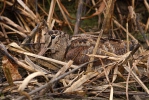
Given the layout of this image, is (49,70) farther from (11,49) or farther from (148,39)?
(148,39)

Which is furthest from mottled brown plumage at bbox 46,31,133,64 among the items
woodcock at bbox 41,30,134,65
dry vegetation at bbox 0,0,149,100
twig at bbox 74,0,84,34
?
twig at bbox 74,0,84,34

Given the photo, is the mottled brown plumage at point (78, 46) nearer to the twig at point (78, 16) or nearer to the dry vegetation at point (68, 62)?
the dry vegetation at point (68, 62)

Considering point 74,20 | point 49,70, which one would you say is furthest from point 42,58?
point 74,20

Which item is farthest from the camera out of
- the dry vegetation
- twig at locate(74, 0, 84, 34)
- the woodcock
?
twig at locate(74, 0, 84, 34)

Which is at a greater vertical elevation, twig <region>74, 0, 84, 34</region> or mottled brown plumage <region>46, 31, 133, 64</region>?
twig <region>74, 0, 84, 34</region>

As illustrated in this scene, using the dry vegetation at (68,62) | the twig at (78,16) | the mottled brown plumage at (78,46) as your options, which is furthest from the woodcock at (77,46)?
the twig at (78,16)

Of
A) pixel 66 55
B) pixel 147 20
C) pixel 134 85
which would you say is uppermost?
pixel 147 20

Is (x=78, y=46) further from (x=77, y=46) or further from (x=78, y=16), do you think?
(x=78, y=16)

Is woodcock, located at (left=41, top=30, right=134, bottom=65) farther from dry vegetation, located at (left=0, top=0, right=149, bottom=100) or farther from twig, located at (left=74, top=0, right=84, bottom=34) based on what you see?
twig, located at (left=74, top=0, right=84, bottom=34)
